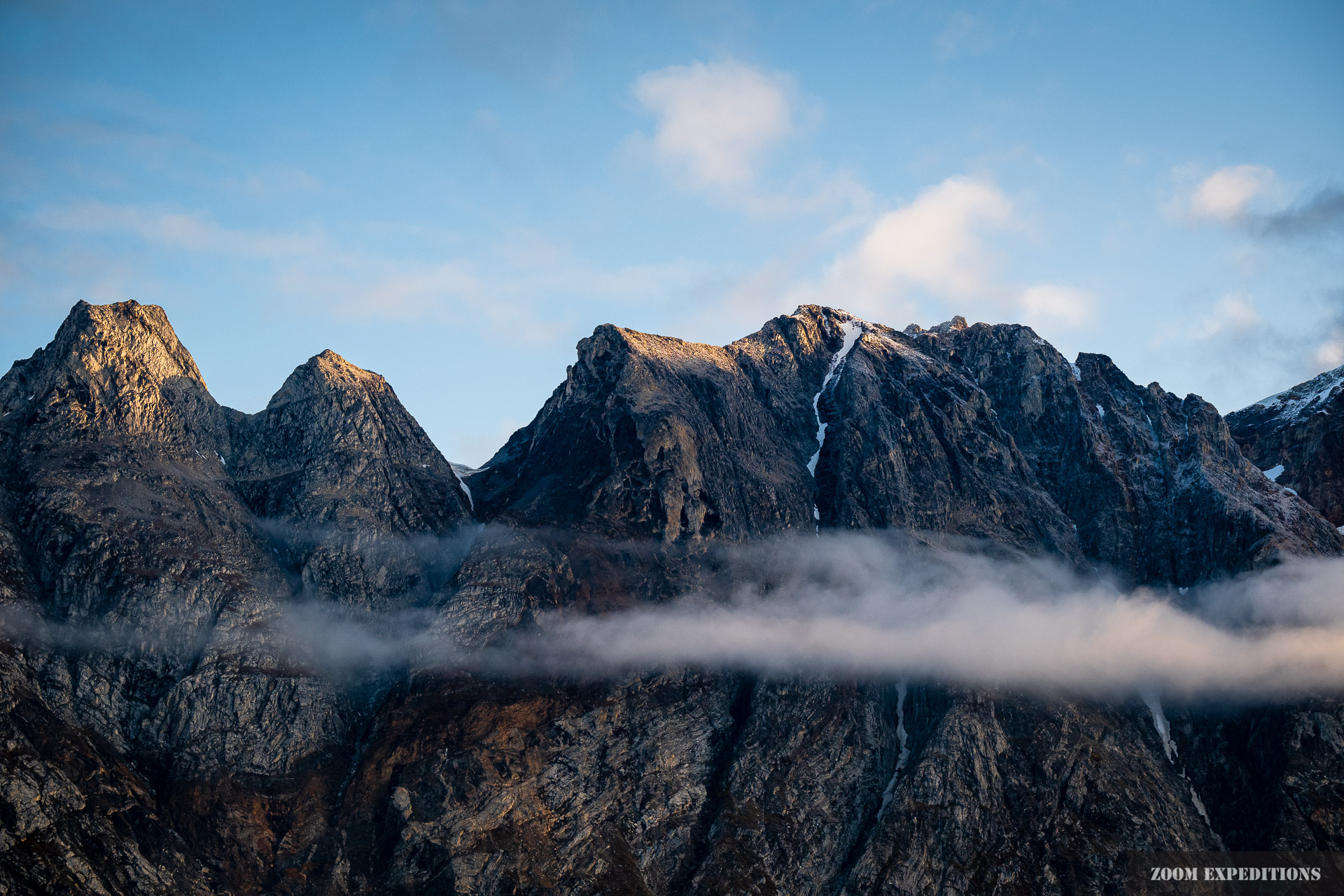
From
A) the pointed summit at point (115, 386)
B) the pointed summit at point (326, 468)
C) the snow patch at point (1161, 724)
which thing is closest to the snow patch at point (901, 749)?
the snow patch at point (1161, 724)

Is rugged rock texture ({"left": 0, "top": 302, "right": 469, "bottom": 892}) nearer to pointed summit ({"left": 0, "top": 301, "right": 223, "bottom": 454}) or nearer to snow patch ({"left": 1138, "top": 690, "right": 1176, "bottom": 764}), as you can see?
pointed summit ({"left": 0, "top": 301, "right": 223, "bottom": 454})

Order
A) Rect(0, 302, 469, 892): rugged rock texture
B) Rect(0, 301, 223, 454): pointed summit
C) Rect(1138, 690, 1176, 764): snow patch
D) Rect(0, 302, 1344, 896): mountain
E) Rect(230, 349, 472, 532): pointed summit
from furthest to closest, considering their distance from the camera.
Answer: Rect(230, 349, 472, 532): pointed summit < Rect(1138, 690, 1176, 764): snow patch < Rect(0, 301, 223, 454): pointed summit < Rect(0, 302, 469, 892): rugged rock texture < Rect(0, 302, 1344, 896): mountain

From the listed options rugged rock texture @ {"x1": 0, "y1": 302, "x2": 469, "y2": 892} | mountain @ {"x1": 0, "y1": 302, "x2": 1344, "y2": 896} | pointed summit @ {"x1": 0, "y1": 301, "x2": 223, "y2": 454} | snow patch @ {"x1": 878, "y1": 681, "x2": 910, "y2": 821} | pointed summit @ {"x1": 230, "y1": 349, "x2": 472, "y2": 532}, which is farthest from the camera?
pointed summit @ {"x1": 230, "y1": 349, "x2": 472, "y2": 532}

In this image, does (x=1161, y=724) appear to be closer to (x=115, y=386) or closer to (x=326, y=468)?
(x=326, y=468)

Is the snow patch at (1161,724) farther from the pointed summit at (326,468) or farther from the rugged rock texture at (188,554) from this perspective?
the pointed summit at (326,468)

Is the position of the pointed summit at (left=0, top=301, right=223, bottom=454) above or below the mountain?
above

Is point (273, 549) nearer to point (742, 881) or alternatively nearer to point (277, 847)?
point (277, 847)

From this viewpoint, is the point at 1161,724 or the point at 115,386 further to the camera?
the point at 1161,724

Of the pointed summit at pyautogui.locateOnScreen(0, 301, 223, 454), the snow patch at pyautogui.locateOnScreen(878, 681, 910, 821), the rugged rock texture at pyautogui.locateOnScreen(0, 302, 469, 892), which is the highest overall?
the pointed summit at pyautogui.locateOnScreen(0, 301, 223, 454)

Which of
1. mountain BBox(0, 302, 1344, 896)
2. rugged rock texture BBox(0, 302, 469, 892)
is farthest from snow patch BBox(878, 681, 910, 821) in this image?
rugged rock texture BBox(0, 302, 469, 892)

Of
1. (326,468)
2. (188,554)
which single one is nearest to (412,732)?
(188,554)

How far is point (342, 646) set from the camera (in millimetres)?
172500

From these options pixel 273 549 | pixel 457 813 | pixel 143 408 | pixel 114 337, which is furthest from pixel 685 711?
pixel 114 337

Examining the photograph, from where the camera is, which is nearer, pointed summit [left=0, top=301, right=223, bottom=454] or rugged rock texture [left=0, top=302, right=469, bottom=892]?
rugged rock texture [left=0, top=302, right=469, bottom=892]
